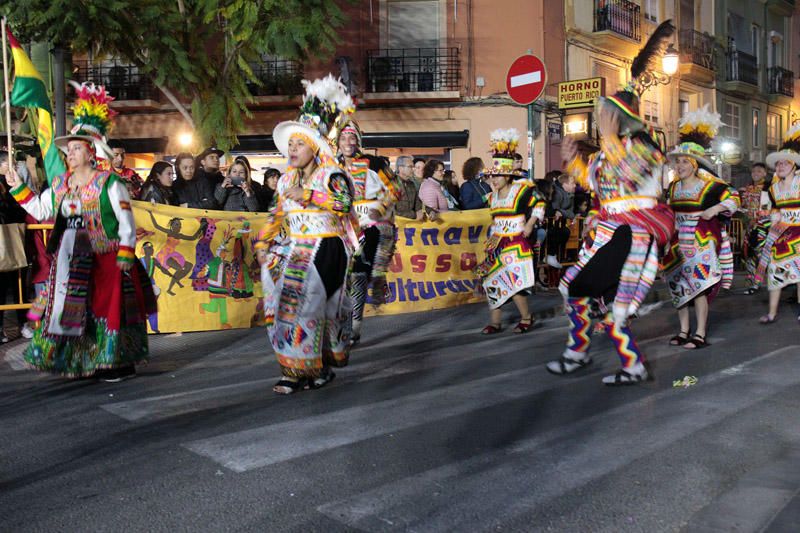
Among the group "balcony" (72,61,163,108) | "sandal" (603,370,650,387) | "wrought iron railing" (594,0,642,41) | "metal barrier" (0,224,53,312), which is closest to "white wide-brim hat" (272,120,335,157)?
"sandal" (603,370,650,387)

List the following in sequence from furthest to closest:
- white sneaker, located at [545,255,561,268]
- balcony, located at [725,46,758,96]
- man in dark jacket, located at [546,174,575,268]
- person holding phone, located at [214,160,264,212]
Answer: balcony, located at [725,46,758,96]
man in dark jacket, located at [546,174,575,268]
white sneaker, located at [545,255,561,268]
person holding phone, located at [214,160,264,212]

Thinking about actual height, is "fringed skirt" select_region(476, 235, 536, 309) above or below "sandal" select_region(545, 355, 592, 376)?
above

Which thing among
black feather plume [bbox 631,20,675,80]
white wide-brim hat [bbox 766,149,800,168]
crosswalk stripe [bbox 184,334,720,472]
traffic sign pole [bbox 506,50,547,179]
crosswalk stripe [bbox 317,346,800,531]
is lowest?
crosswalk stripe [bbox 317,346,800,531]

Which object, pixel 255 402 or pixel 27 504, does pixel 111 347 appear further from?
pixel 27 504

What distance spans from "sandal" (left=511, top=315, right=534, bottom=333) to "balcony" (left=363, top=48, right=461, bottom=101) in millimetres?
15610

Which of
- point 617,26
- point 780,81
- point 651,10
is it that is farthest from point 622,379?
point 780,81

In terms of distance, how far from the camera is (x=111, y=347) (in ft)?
20.9

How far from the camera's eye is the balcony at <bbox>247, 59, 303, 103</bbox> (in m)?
23.7

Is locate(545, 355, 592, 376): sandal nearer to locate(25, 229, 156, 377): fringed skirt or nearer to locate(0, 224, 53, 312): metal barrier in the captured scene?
locate(25, 229, 156, 377): fringed skirt

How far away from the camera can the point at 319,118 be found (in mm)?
6113

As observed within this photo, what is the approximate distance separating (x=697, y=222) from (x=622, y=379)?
2.58 meters

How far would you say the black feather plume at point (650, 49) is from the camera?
639 cm

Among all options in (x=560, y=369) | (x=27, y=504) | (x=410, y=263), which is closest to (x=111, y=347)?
(x=27, y=504)

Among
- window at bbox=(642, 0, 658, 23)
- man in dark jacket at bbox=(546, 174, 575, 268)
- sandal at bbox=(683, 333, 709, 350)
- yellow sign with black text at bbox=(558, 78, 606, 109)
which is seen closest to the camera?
sandal at bbox=(683, 333, 709, 350)
